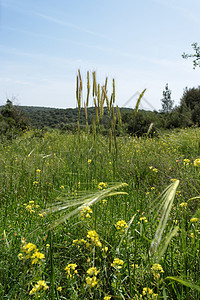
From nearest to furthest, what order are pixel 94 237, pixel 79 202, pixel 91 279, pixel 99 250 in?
1. pixel 79 202
2. pixel 91 279
3. pixel 94 237
4. pixel 99 250

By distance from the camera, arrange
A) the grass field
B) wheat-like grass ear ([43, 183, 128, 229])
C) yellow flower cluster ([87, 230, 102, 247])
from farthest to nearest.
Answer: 1. yellow flower cluster ([87, 230, 102, 247])
2. the grass field
3. wheat-like grass ear ([43, 183, 128, 229])

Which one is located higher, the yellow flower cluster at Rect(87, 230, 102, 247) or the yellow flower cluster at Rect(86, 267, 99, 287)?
the yellow flower cluster at Rect(87, 230, 102, 247)

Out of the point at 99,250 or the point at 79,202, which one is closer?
the point at 79,202

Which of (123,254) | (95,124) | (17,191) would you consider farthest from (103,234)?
(17,191)

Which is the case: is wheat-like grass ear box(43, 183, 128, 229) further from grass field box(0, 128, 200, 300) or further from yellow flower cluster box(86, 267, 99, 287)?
yellow flower cluster box(86, 267, 99, 287)

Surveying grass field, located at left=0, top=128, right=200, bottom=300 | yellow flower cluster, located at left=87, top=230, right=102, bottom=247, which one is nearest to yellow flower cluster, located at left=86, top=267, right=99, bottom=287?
grass field, located at left=0, top=128, right=200, bottom=300

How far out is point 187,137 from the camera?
643 centimetres

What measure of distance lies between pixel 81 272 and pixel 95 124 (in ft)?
3.84

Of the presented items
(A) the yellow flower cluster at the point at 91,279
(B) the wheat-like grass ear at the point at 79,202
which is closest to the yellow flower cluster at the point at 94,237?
(A) the yellow flower cluster at the point at 91,279

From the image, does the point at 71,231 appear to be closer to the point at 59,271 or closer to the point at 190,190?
the point at 59,271

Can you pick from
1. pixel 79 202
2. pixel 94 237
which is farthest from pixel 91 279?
pixel 79 202

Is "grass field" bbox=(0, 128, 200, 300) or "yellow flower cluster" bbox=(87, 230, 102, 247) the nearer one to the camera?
"grass field" bbox=(0, 128, 200, 300)

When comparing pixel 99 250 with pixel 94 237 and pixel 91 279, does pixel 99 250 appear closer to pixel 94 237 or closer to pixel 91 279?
pixel 94 237

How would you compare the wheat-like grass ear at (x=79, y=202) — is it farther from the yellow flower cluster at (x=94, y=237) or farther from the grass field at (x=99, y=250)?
the yellow flower cluster at (x=94, y=237)
